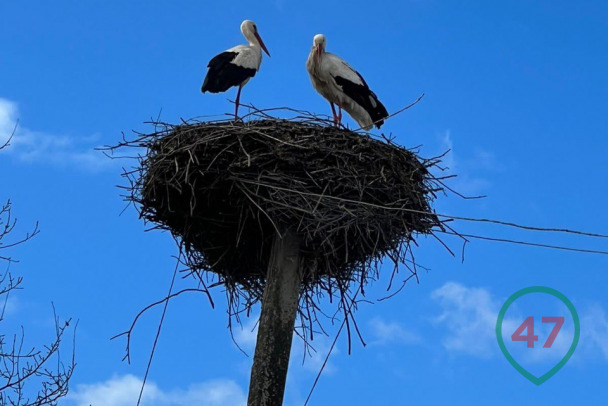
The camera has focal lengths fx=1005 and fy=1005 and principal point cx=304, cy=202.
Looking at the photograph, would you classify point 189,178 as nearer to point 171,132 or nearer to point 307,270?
point 171,132

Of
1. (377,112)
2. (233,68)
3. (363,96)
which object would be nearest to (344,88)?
(363,96)

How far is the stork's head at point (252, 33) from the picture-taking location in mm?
9633

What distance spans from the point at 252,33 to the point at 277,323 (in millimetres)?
4305

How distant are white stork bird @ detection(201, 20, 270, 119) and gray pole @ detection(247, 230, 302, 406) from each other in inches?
81.0

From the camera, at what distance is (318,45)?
8727 mm

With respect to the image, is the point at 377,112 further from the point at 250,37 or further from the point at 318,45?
the point at 250,37

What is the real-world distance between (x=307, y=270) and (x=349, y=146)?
0.84 m

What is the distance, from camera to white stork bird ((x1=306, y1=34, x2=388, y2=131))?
8477 mm

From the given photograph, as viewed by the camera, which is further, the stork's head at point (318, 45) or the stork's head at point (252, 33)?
the stork's head at point (252, 33)

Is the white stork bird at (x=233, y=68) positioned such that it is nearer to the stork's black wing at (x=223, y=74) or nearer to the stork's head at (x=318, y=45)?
the stork's black wing at (x=223, y=74)

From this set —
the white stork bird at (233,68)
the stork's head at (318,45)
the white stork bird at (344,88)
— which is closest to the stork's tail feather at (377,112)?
the white stork bird at (344,88)

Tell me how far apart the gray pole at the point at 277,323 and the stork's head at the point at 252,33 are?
3.73m

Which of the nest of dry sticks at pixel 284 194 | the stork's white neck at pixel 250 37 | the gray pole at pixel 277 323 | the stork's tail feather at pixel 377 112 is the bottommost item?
the gray pole at pixel 277 323

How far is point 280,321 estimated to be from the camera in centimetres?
604
